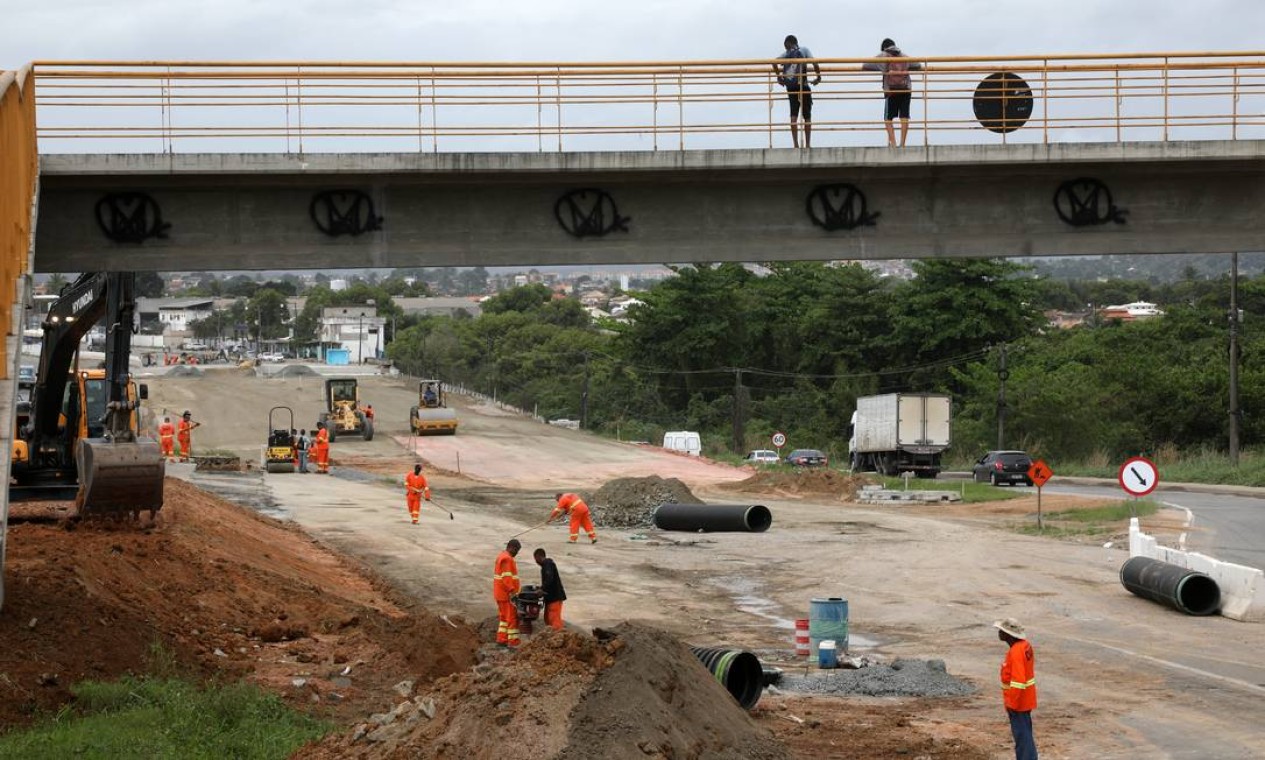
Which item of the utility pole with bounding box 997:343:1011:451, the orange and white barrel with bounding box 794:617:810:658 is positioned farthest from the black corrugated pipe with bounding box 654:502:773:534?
the utility pole with bounding box 997:343:1011:451

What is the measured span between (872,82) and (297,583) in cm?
1189

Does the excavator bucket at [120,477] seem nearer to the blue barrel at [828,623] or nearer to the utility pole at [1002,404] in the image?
the blue barrel at [828,623]

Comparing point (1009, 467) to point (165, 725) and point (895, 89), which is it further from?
point (165, 725)

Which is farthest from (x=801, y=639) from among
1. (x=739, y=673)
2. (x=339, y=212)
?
(x=339, y=212)

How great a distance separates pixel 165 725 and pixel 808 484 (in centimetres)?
4071

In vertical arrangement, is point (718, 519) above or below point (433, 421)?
below

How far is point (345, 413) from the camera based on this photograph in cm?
7150

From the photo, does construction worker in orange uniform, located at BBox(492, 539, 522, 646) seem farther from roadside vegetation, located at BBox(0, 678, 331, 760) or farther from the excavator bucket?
the excavator bucket

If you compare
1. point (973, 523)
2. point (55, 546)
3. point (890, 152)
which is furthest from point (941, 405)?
point (55, 546)

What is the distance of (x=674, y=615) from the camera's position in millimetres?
25594

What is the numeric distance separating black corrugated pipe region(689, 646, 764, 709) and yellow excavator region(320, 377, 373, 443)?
54915 millimetres

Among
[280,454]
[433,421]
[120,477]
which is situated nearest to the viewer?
[120,477]

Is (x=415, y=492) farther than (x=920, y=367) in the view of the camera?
No

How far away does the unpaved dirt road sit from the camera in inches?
Result: 684
